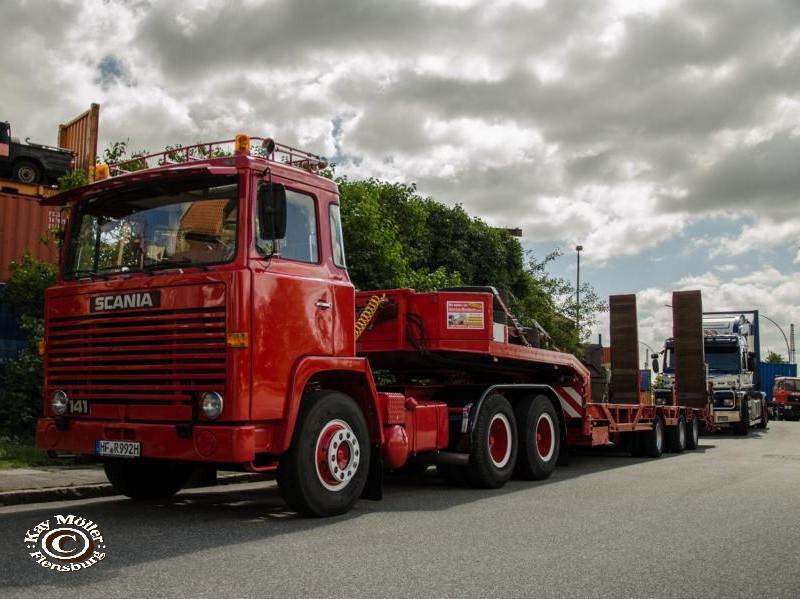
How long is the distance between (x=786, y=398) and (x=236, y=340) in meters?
39.9

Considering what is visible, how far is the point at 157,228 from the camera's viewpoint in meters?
7.21

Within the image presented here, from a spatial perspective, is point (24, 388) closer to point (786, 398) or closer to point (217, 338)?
point (217, 338)

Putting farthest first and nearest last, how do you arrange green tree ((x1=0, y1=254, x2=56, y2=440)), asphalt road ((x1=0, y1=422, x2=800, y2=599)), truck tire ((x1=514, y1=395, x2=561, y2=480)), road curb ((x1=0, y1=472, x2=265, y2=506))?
green tree ((x1=0, y1=254, x2=56, y2=440)), truck tire ((x1=514, y1=395, x2=561, y2=480)), road curb ((x1=0, y1=472, x2=265, y2=506)), asphalt road ((x1=0, y1=422, x2=800, y2=599))

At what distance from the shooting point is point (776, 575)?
530 centimetres

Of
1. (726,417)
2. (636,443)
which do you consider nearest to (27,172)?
(636,443)

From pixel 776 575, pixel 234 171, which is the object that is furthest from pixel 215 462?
pixel 776 575

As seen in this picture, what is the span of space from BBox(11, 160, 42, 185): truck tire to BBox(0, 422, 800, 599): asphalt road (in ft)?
46.9

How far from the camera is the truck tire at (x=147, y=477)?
8.29m

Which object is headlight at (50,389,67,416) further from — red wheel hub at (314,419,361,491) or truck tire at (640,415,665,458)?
truck tire at (640,415,665,458)

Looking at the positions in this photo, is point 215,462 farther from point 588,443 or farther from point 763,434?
point 763,434

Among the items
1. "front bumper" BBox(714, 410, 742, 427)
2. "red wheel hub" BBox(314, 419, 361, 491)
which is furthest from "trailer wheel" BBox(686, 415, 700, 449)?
"red wheel hub" BBox(314, 419, 361, 491)

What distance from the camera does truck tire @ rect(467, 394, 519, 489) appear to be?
31.8 feet

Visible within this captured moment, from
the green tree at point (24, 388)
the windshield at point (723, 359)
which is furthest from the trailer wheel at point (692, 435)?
the green tree at point (24, 388)

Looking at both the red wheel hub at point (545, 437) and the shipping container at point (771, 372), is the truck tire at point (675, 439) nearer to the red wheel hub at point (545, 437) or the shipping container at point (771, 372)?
the red wheel hub at point (545, 437)
